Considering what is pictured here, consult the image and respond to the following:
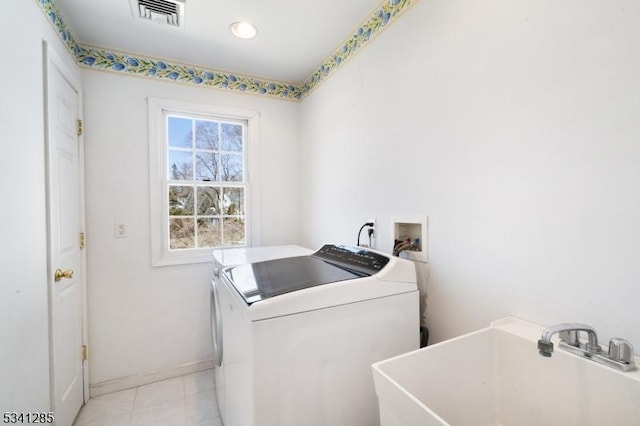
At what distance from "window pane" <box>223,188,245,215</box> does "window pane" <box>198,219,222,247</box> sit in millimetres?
147

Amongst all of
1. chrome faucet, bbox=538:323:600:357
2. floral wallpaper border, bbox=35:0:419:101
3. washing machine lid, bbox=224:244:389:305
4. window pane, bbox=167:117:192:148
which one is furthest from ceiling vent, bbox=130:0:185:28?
chrome faucet, bbox=538:323:600:357

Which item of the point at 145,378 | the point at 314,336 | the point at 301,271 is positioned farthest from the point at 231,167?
the point at 314,336

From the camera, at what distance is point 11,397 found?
107 cm

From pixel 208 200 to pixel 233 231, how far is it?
35 centimetres

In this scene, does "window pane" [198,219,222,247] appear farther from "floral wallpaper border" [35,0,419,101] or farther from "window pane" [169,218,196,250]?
"floral wallpaper border" [35,0,419,101]

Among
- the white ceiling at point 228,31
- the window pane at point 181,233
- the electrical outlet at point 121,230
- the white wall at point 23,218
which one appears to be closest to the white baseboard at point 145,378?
the white wall at point 23,218

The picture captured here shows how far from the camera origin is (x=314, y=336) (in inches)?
40.9

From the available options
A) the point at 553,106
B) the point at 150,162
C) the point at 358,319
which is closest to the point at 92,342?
the point at 150,162

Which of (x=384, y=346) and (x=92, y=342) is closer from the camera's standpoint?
(x=384, y=346)

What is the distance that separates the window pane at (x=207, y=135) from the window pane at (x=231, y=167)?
125mm

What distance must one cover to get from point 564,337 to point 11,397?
77.7 inches

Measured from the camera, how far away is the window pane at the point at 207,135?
2.47 metres

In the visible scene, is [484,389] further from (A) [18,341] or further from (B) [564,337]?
(A) [18,341]

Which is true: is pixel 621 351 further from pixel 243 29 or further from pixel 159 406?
pixel 159 406
